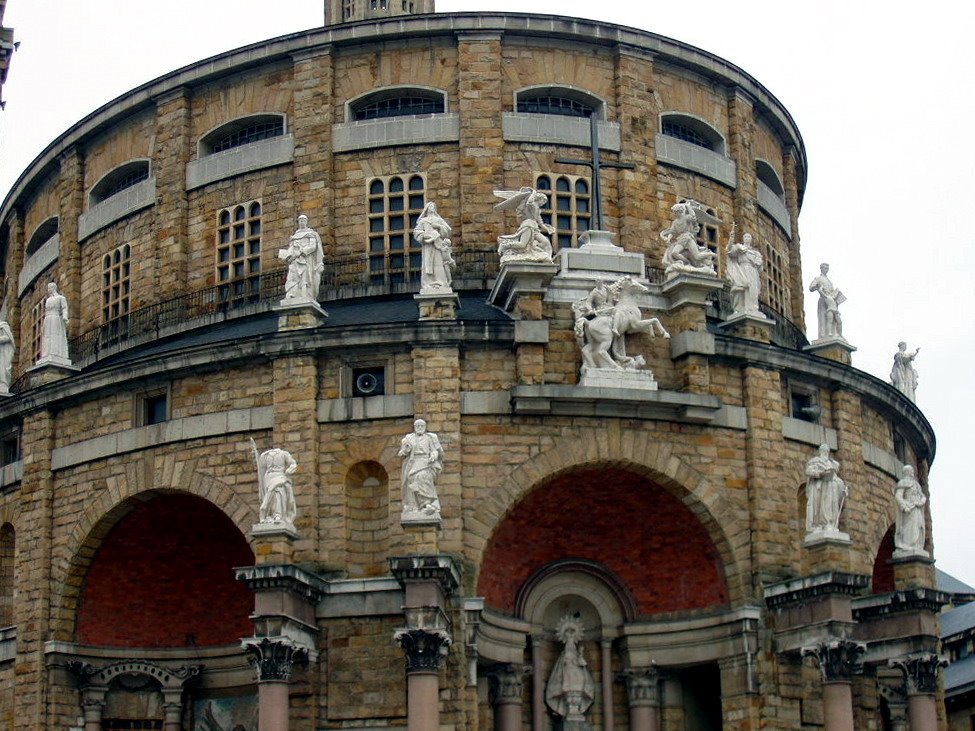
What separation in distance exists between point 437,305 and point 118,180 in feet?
41.9

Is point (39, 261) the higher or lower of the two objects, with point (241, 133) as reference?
lower

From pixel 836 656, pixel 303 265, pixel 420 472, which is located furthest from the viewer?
pixel 303 265

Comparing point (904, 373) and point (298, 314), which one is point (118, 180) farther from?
point (904, 373)

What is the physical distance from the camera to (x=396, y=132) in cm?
4041

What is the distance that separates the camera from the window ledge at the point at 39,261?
45312 millimetres

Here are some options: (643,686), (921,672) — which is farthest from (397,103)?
(921,672)

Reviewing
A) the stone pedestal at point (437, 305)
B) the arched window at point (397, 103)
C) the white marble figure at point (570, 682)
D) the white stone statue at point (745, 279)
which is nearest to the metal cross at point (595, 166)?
the white stone statue at point (745, 279)

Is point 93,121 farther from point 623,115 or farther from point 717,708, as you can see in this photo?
point 717,708

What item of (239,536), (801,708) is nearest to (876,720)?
(801,708)

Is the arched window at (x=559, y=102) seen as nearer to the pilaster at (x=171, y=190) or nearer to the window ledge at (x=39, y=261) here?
the pilaster at (x=171, y=190)

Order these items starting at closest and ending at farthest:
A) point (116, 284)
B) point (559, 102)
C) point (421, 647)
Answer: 1. point (421, 647)
2. point (559, 102)
3. point (116, 284)

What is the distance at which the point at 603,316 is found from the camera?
35.2m

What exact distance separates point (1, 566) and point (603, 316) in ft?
49.9

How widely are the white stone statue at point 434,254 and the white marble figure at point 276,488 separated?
469 cm
